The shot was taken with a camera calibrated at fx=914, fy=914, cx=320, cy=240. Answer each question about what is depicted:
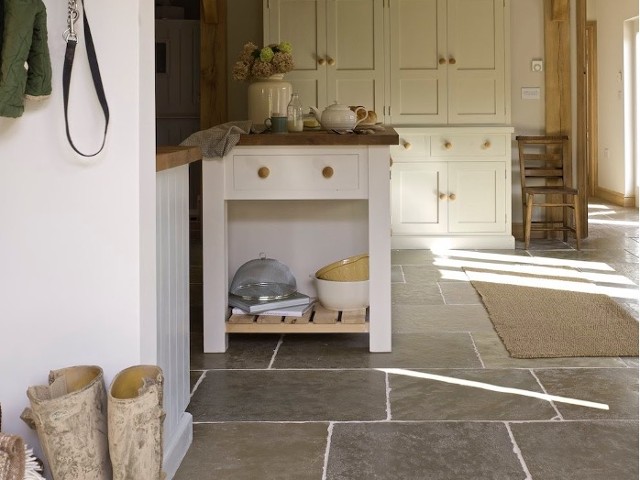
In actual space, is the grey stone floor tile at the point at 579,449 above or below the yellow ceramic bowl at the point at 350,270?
below

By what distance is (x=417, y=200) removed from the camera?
7.12m

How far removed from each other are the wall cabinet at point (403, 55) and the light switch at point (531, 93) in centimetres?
45

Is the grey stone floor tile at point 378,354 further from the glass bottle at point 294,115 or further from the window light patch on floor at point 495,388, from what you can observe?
the glass bottle at point 294,115

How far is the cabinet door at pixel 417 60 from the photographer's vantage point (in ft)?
23.0

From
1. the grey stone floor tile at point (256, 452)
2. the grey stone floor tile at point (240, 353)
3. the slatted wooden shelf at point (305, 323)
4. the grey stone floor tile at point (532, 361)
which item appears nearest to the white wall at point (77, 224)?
the grey stone floor tile at point (256, 452)

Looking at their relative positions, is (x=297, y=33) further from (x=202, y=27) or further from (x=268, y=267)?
(x=268, y=267)

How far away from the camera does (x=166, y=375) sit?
253cm

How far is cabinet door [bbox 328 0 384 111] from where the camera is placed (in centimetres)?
697

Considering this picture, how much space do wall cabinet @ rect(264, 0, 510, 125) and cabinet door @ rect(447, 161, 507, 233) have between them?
1.22ft

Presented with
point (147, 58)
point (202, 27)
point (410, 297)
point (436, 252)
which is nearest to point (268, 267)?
point (410, 297)

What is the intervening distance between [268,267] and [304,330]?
35 centimetres

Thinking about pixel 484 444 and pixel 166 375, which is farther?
pixel 484 444

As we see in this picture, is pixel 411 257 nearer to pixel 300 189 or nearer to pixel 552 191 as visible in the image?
pixel 552 191

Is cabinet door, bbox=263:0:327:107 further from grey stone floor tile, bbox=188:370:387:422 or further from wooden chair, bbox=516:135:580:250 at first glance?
grey stone floor tile, bbox=188:370:387:422
